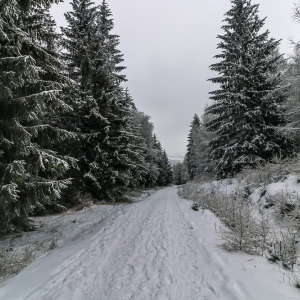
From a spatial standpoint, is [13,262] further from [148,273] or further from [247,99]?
[247,99]

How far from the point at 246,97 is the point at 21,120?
13.2m

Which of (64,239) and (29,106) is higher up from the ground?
(29,106)

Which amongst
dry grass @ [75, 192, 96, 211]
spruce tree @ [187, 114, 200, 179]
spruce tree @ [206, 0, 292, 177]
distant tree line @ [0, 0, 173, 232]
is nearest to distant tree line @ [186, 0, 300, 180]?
spruce tree @ [206, 0, 292, 177]

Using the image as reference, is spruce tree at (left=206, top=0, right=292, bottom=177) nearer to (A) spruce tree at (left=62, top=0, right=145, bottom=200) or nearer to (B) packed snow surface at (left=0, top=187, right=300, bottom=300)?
(A) spruce tree at (left=62, top=0, right=145, bottom=200)

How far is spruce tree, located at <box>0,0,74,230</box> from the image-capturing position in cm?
409

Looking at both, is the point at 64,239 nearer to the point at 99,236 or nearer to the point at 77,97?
the point at 99,236

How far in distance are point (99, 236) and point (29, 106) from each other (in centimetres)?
418

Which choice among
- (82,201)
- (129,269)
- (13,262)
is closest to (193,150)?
(82,201)

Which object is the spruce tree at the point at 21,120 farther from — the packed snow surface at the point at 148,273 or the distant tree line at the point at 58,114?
the packed snow surface at the point at 148,273

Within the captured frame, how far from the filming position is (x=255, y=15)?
14227 mm

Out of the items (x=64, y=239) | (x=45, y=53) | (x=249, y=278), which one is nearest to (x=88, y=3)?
(x=45, y=53)

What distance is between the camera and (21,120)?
4.87 m

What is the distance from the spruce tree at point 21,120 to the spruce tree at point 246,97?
37.1 feet

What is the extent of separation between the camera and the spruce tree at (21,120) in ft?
13.4
